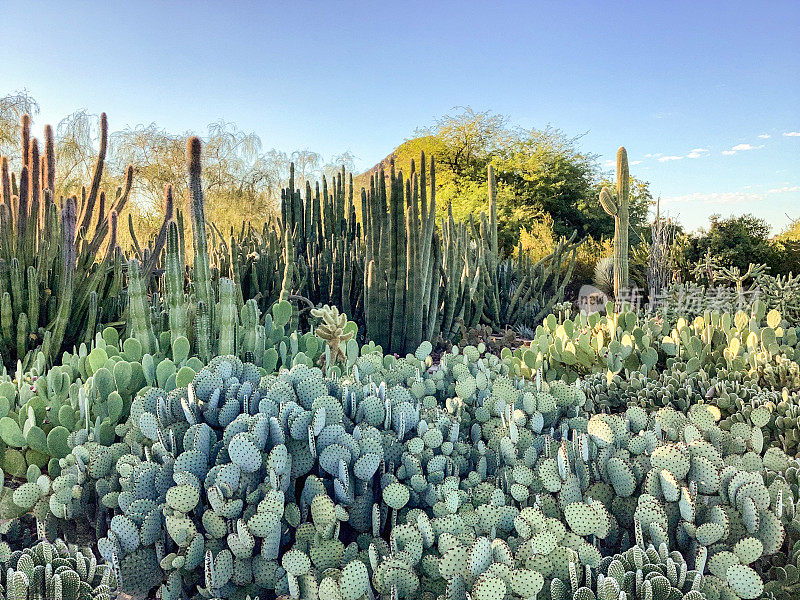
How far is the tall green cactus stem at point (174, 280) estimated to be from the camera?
10.3 feet

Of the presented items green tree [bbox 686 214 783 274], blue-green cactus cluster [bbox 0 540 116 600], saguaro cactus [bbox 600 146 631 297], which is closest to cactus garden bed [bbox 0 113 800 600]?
blue-green cactus cluster [bbox 0 540 116 600]

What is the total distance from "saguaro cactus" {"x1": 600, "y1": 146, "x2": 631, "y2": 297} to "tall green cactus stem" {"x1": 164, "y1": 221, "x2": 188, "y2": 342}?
671 cm

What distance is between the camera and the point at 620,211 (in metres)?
8.55

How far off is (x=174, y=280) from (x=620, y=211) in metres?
6.97

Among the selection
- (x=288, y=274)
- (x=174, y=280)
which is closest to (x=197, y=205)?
(x=174, y=280)

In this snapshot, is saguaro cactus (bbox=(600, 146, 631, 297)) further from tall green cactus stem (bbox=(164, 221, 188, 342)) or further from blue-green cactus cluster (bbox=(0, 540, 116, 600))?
blue-green cactus cluster (bbox=(0, 540, 116, 600))

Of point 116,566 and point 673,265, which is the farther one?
point 673,265

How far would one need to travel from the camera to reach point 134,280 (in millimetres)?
3123

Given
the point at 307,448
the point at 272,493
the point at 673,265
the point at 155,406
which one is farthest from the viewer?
the point at 673,265

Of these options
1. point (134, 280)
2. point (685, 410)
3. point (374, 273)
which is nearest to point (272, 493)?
point (134, 280)

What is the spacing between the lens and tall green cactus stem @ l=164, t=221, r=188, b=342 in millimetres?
3127

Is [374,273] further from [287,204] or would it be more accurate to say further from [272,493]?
[272,493]

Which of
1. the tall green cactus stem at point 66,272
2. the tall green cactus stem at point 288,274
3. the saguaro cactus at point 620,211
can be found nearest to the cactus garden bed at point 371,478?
the tall green cactus stem at point 66,272

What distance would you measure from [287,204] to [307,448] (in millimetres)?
4542
